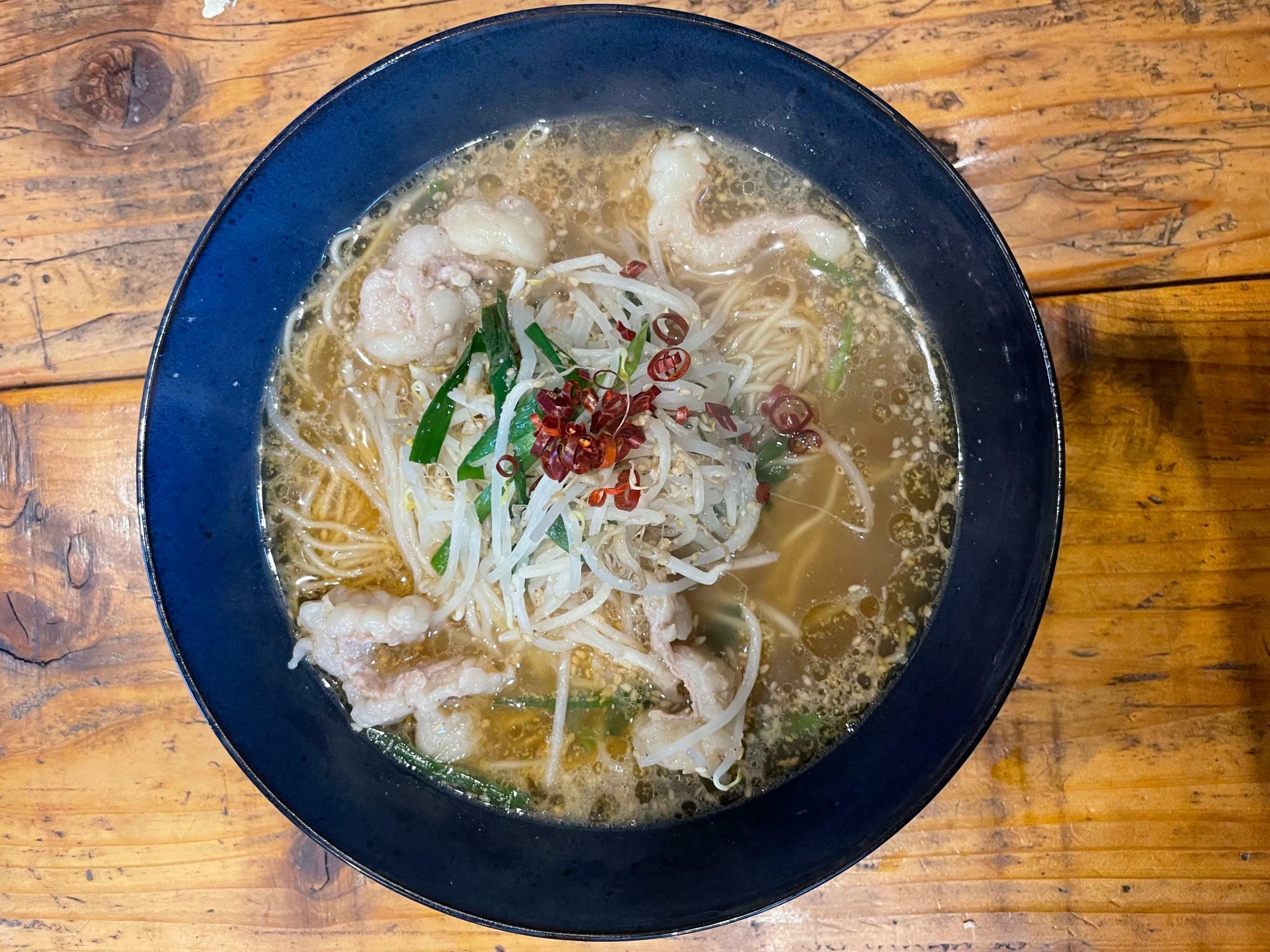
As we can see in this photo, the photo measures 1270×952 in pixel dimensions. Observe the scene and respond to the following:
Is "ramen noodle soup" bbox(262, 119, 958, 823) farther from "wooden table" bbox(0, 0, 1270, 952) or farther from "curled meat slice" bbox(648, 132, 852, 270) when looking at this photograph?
"wooden table" bbox(0, 0, 1270, 952)

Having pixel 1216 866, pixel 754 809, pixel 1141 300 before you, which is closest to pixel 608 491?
pixel 754 809

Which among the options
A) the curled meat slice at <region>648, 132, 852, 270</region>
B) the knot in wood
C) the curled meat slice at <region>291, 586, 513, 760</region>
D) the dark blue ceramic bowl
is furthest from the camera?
the knot in wood

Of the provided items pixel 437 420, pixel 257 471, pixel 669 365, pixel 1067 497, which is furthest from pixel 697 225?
pixel 257 471

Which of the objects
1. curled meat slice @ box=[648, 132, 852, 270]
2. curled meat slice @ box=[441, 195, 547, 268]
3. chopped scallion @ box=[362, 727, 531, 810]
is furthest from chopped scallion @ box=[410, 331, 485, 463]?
chopped scallion @ box=[362, 727, 531, 810]

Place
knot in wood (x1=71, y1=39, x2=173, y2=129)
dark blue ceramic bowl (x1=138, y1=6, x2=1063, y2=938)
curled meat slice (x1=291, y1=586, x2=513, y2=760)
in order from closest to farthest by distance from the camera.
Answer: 1. dark blue ceramic bowl (x1=138, y1=6, x2=1063, y2=938)
2. curled meat slice (x1=291, y1=586, x2=513, y2=760)
3. knot in wood (x1=71, y1=39, x2=173, y2=129)

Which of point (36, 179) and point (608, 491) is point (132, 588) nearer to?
point (36, 179)

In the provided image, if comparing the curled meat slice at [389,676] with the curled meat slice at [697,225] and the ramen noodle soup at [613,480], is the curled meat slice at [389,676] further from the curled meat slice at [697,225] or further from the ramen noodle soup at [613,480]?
the curled meat slice at [697,225]

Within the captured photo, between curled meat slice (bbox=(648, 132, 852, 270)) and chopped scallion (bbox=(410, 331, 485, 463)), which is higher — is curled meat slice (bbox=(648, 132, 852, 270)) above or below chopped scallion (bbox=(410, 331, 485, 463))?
above

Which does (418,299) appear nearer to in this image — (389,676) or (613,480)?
(613,480)
